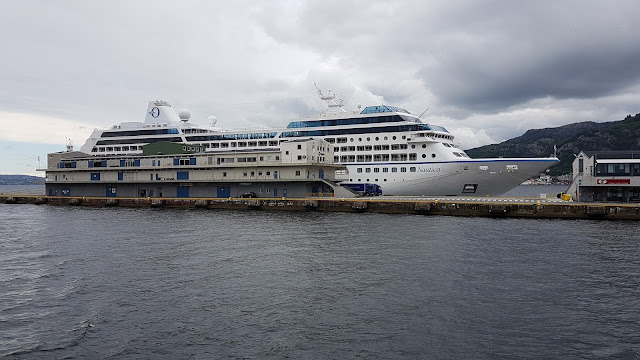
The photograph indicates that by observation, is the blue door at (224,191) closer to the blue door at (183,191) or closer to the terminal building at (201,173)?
the terminal building at (201,173)

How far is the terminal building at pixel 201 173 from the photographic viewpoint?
61.1m

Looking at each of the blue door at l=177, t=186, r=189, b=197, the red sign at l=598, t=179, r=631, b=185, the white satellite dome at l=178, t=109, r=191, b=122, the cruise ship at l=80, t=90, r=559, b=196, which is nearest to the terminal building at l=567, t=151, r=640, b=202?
the red sign at l=598, t=179, r=631, b=185

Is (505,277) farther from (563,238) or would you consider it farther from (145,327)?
(145,327)

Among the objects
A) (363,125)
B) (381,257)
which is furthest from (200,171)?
(381,257)

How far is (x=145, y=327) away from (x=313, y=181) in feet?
151

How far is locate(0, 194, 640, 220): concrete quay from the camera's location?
4338cm

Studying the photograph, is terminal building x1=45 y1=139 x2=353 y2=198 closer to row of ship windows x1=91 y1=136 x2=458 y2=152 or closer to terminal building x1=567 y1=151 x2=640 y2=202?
row of ship windows x1=91 y1=136 x2=458 y2=152

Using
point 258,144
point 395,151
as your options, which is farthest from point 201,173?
point 395,151

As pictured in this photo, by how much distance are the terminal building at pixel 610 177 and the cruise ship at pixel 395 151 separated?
242 inches

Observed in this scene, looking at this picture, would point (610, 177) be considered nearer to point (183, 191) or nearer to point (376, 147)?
point (376, 147)

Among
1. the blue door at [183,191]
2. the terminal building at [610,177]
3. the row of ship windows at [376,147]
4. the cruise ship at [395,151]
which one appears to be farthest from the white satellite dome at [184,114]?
the terminal building at [610,177]

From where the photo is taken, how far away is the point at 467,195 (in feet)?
195

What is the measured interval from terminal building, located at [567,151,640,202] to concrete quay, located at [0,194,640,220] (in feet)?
10.9

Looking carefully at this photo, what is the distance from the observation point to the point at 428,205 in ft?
160
